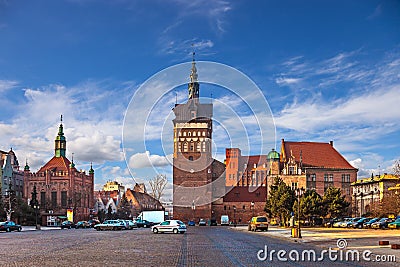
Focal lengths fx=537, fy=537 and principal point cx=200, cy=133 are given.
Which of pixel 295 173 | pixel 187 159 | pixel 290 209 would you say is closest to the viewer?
pixel 290 209

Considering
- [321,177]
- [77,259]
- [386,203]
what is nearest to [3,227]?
[77,259]

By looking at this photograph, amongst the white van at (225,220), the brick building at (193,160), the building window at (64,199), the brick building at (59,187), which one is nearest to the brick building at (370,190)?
the white van at (225,220)

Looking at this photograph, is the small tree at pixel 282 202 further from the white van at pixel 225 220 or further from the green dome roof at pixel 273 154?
the green dome roof at pixel 273 154

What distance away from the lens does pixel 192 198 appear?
111562 millimetres

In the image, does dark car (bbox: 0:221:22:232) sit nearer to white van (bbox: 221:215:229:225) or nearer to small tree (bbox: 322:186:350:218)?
small tree (bbox: 322:186:350:218)

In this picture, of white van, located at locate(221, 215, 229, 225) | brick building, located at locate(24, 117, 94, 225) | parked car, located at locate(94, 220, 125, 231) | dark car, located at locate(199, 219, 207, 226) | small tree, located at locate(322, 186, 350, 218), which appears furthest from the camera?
brick building, located at locate(24, 117, 94, 225)

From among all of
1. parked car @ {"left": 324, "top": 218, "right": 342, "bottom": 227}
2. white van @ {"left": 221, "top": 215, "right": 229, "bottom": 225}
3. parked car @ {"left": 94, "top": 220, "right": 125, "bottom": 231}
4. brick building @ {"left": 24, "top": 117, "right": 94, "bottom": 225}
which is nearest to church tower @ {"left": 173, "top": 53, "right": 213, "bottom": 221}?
white van @ {"left": 221, "top": 215, "right": 229, "bottom": 225}

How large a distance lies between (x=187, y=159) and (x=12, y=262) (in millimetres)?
97870

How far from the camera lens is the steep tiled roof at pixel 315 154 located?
10994cm

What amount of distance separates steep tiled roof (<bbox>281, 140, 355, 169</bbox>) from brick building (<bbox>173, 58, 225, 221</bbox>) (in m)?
16.9

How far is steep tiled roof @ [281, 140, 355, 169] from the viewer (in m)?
110

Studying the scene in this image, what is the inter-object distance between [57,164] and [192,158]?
28.4 metres

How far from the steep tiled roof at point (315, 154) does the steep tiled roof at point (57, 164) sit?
150ft

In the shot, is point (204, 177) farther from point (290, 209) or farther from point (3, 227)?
point (3, 227)
